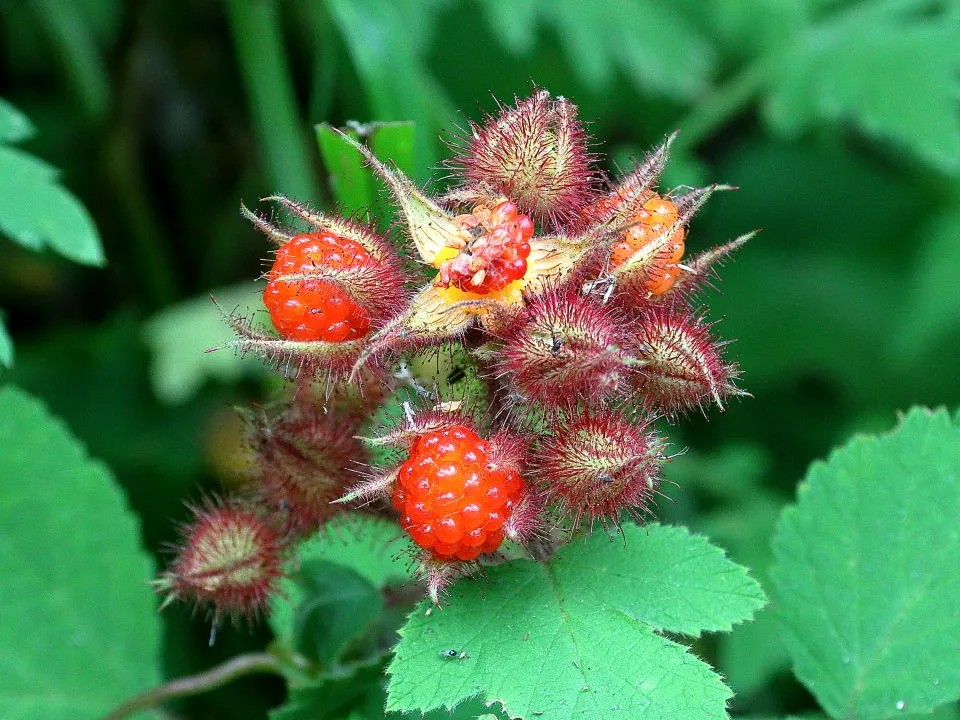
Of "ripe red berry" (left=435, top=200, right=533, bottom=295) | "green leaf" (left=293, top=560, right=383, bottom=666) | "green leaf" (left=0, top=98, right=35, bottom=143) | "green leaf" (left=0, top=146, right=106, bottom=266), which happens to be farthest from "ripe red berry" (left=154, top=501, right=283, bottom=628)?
"green leaf" (left=0, top=98, right=35, bottom=143)

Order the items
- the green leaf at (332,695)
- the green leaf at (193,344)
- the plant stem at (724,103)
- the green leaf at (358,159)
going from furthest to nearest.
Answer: the plant stem at (724,103) < the green leaf at (193,344) < the green leaf at (358,159) < the green leaf at (332,695)

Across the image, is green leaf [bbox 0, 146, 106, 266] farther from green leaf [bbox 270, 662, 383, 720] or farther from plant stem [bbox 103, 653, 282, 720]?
green leaf [bbox 270, 662, 383, 720]

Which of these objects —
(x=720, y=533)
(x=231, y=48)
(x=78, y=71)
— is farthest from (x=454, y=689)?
(x=231, y=48)

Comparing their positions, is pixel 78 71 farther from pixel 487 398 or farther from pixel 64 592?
pixel 487 398

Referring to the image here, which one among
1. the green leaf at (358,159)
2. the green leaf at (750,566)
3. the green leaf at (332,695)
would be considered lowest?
the green leaf at (750,566)

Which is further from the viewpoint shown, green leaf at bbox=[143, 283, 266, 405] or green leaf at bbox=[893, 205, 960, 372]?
green leaf at bbox=[893, 205, 960, 372]

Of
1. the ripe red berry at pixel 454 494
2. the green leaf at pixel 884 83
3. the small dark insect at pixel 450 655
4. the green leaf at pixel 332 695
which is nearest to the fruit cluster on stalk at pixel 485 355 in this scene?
the ripe red berry at pixel 454 494

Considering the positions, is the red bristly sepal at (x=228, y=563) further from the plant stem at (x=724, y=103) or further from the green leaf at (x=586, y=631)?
the plant stem at (x=724, y=103)
